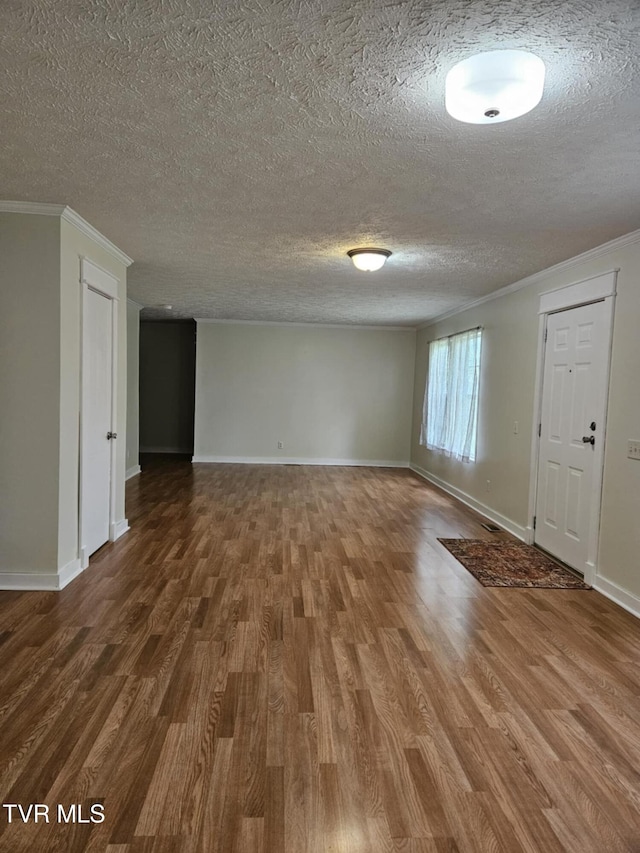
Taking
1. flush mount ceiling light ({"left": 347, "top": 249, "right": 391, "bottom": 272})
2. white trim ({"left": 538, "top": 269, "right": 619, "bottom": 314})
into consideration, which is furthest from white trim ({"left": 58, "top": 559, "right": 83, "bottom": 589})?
white trim ({"left": 538, "top": 269, "right": 619, "bottom": 314})

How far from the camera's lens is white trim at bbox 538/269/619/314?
11.7 feet

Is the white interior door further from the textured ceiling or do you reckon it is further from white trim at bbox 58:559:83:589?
the textured ceiling

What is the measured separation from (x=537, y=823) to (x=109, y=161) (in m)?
3.09

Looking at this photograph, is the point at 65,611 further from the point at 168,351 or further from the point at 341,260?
the point at 168,351

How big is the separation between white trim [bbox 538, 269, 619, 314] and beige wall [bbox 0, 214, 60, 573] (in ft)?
11.8

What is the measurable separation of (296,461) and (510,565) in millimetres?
5243

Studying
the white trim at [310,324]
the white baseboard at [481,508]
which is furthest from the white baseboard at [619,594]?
the white trim at [310,324]

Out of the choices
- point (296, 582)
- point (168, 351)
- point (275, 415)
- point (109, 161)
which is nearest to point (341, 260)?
point (109, 161)

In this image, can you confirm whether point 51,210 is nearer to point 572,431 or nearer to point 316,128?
point 316,128

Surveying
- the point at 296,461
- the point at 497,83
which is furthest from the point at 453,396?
the point at 497,83

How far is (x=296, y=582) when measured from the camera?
3.57 meters

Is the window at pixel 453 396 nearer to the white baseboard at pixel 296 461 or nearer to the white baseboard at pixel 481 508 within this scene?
the white baseboard at pixel 481 508

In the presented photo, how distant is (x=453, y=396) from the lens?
6730 mm

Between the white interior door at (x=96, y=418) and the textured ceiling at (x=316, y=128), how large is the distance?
0.64 m
